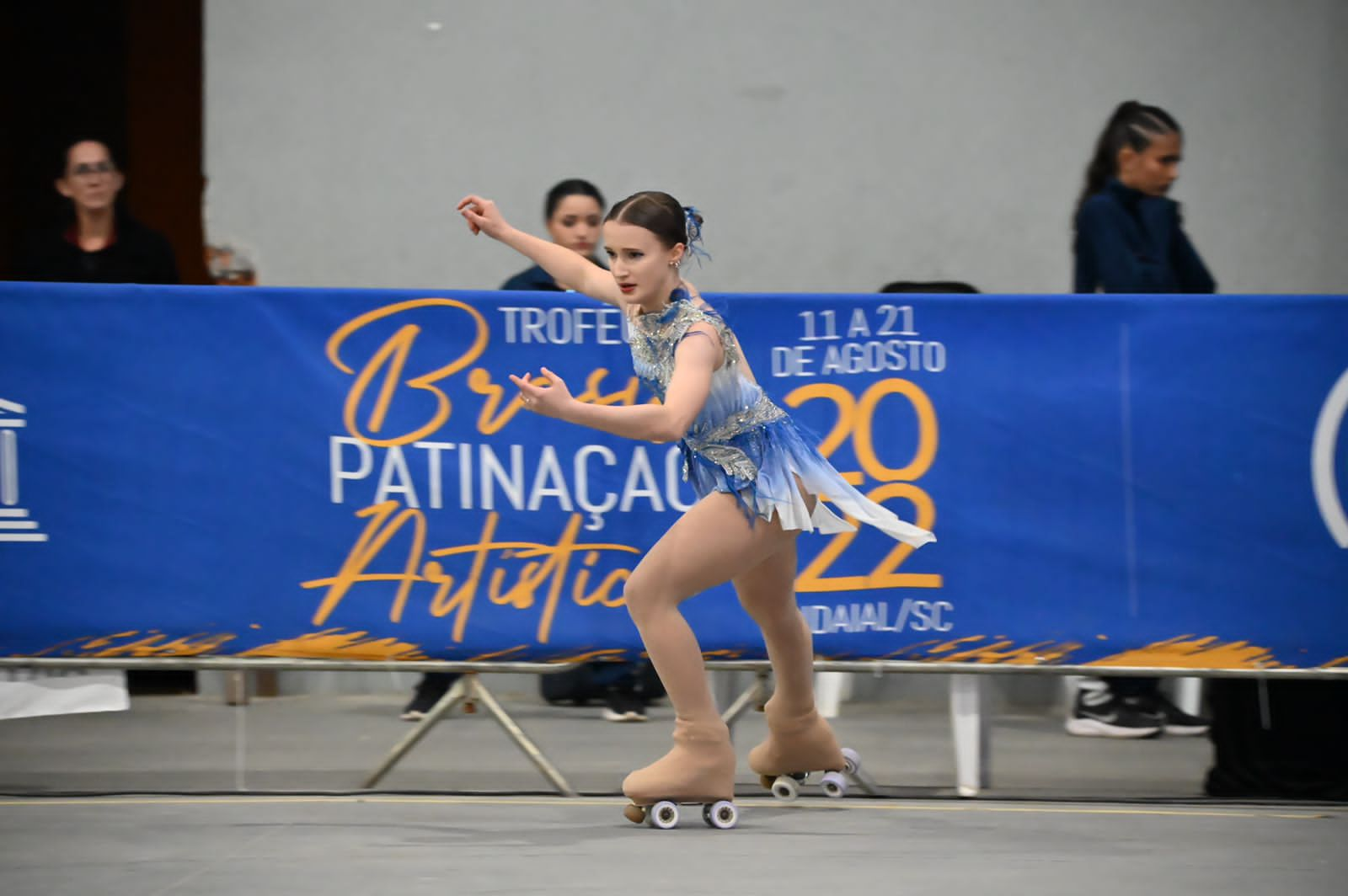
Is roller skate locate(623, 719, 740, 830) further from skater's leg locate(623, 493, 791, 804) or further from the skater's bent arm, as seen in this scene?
the skater's bent arm

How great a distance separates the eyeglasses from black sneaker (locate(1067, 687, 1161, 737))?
422 centimetres

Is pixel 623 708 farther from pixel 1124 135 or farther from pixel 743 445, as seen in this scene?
pixel 1124 135

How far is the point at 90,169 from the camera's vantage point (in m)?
7.21

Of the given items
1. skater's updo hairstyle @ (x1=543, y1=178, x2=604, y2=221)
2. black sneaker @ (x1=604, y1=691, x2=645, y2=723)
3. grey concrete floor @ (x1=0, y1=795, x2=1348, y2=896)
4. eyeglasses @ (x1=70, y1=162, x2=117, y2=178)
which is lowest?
grey concrete floor @ (x1=0, y1=795, x2=1348, y2=896)

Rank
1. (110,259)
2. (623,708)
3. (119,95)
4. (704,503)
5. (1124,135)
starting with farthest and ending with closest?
(119,95), (623,708), (110,259), (1124,135), (704,503)

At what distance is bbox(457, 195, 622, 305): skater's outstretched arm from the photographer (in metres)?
5.49

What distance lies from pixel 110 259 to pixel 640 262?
9.61 ft

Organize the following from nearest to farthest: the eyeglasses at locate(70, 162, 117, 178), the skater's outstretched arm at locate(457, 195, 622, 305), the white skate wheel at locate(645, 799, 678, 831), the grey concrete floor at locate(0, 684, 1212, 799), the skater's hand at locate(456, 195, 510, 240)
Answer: the white skate wheel at locate(645, 799, 678, 831) → the skater's outstretched arm at locate(457, 195, 622, 305) → the skater's hand at locate(456, 195, 510, 240) → the grey concrete floor at locate(0, 684, 1212, 799) → the eyeglasses at locate(70, 162, 117, 178)

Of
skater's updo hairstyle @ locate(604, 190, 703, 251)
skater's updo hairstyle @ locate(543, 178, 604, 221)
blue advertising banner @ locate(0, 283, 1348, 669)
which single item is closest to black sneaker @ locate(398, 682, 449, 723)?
blue advertising banner @ locate(0, 283, 1348, 669)

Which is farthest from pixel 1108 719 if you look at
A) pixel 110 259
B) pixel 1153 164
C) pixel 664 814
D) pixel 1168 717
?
pixel 110 259

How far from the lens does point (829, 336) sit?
5.87 meters

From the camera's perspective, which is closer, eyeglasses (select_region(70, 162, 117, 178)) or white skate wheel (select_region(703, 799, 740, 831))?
white skate wheel (select_region(703, 799, 740, 831))

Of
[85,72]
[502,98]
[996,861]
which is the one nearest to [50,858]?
[996,861]

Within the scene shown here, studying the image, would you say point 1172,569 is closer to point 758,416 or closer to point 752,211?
point 758,416
